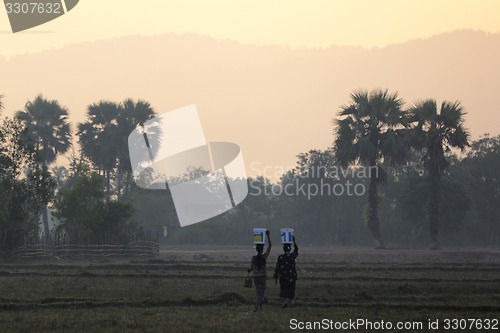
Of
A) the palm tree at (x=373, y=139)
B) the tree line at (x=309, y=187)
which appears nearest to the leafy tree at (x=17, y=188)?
the tree line at (x=309, y=187)

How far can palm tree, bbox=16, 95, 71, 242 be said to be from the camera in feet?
336

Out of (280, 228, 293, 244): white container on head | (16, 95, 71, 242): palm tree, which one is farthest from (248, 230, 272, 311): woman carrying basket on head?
(16, 95, 71, 242): palm tree

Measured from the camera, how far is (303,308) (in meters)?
28.9

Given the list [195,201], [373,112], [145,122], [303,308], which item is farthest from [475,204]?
[303,308]

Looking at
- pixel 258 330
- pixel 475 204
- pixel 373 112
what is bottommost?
pixel 258 330

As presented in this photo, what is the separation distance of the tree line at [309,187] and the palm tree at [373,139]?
98mm

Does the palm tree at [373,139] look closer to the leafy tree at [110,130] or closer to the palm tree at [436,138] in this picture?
the palm tree at [436,138]

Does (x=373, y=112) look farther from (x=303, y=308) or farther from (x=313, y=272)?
(x=303, y=308)

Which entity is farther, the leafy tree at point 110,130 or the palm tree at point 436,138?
the leafy tree at point 110,130

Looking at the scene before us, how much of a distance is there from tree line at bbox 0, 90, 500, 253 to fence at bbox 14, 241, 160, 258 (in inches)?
40.1

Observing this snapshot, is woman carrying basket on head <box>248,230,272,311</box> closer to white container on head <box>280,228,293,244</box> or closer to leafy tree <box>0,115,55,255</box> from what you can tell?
white container on head <box>280,228,293,244</box>

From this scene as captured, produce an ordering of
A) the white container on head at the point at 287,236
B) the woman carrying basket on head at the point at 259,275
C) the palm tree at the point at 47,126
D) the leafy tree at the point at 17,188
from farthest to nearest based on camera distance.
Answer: the palm tree at the point at 47,126
the leafy tree at the point at 17,188
the white container on head at the point at 287,236
the woman carrying basket on head at the point at 259,275

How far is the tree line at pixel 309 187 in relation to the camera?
232ft

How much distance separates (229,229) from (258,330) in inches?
3501
